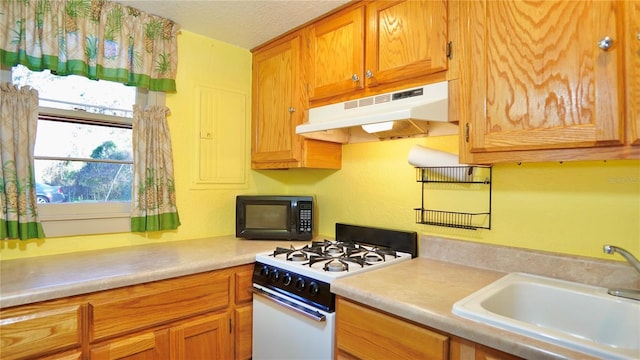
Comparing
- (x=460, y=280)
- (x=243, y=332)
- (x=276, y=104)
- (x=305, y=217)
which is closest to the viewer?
(x=460, y=280)

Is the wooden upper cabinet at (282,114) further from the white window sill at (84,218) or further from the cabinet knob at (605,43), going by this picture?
the cabinet knob at (605,43)

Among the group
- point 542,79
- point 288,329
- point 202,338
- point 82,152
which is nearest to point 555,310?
point 542,79

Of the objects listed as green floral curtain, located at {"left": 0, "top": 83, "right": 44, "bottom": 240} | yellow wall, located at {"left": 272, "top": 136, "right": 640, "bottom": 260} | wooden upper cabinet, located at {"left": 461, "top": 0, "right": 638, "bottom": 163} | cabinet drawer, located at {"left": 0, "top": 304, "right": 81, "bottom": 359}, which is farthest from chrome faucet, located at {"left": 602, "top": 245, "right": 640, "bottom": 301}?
green floral curtain, located at {"left": 0, "top": 83, "right": 44, "bottom": 240}

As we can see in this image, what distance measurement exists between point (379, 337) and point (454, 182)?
83cm

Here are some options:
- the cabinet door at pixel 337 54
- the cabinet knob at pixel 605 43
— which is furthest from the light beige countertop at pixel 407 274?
the cabinet door at pixel 337 54

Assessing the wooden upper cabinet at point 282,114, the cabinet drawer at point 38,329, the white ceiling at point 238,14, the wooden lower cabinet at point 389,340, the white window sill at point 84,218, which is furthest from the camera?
the wooden upper cabinet at point 282,114

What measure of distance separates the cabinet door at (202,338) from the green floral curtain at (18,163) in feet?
2.63

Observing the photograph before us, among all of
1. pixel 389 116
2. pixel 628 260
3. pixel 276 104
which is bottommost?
pixel 628 260

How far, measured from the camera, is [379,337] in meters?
A: 1.14

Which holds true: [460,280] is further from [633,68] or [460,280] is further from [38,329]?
[38,329]

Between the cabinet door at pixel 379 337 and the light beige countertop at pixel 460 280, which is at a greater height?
the light beige countertop at pixel 460 280

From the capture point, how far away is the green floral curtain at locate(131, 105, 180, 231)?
184 cm

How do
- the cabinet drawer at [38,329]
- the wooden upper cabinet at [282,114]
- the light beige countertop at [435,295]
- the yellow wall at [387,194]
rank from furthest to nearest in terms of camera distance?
the wooden upper cabinet at [282,114] < the yellow wall at [387,194] < the cabinet drawer at [38,329] < the light beige countertop at [435,295]

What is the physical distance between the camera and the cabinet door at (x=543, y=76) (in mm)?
974
